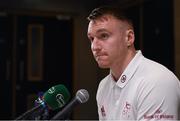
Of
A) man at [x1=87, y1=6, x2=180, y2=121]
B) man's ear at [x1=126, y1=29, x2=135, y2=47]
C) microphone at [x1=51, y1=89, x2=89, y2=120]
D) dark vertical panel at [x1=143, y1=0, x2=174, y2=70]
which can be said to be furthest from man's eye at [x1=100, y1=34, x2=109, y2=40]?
dark vertical panel at [x1=143, y1=0, x2=174, y2=70]

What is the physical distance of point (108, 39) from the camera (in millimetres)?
1663

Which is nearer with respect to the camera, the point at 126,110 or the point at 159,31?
the point at 126,110

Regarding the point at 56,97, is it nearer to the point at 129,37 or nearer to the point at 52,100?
the point at 52,100

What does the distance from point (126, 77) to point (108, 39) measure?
0.62ft

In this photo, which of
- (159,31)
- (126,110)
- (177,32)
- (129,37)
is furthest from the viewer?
(159,31)

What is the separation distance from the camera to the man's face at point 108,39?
1.66 meters

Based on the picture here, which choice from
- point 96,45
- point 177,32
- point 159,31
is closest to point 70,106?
point 96,45

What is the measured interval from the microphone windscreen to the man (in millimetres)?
208

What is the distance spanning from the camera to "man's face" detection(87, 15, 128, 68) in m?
1.66

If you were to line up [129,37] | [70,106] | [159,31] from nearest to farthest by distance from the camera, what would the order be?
[70,106] < [129,37] < [159,31]

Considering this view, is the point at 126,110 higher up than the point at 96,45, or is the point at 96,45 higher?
the point at 96,45

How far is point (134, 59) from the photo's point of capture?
5.63 ft

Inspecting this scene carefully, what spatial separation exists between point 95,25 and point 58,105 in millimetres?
389

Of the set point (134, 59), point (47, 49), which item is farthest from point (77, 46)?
point (134, 59)
